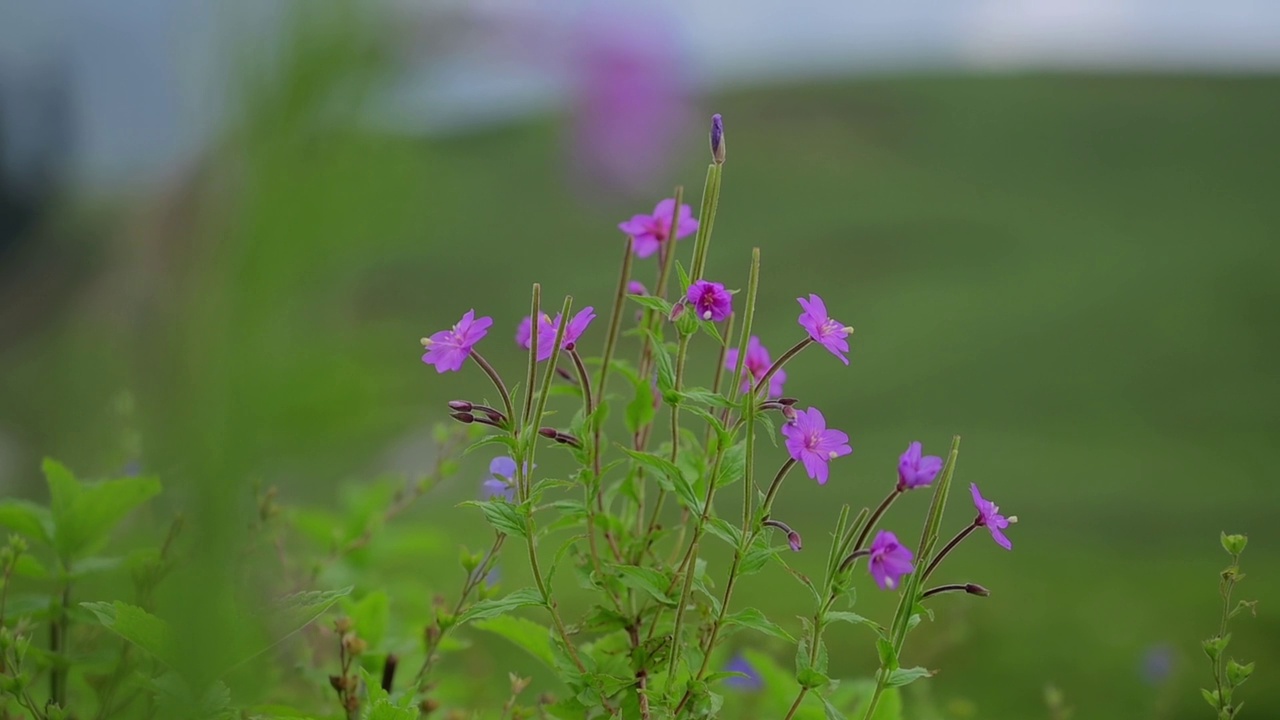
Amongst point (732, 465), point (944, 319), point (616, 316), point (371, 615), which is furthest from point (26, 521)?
point (944, 319)

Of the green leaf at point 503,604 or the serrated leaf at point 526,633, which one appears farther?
the serrated leaf at point 526,633

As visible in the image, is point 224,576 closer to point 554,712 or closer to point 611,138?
point 611,138

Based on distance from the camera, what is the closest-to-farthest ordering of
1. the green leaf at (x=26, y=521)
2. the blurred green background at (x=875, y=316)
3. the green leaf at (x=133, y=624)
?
the blurred green background at (x=875, y=316) < the green leaf at (x=133, y=624) < the green leaf at (x=26, y=521)

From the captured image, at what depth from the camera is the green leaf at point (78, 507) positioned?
129 cm

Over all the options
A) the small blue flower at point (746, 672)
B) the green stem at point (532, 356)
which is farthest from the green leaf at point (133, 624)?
the small blue flower at point (746, 672)

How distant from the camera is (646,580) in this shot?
3.51 feet

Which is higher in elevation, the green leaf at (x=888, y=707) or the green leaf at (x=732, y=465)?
the green leaf at (x=732, y=465)

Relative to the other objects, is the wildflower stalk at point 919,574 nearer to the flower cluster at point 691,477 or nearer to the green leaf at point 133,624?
the flower cluster at point 691,477

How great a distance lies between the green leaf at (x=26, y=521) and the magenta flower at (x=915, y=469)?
1080 millimetres

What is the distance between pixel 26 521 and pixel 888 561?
1.10 m

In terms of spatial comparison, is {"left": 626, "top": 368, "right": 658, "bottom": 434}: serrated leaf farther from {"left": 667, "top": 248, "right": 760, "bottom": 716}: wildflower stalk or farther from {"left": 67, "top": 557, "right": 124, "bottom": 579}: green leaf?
{"left": 67, "top": 557, "right": 124, "bottom": 579}: green leaf

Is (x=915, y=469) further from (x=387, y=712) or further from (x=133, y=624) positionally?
(x=133, y=624)

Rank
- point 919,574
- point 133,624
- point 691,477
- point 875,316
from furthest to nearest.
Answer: point 875,316 < point 691,477 < point 919,574 < point 133,624

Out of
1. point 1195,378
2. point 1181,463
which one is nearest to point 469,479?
point 1181,463
